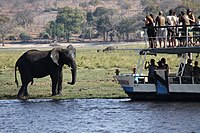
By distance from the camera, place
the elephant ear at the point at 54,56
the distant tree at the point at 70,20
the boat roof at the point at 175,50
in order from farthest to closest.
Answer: the distant tree at the point at 70,20, the elephant ear at the point at 54,56, the boat roof at the point at 175,50

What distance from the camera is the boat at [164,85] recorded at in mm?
26891

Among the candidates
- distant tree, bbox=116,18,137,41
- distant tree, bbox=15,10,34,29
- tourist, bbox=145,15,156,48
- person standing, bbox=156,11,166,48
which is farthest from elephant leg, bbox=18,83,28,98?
distant tree, bbox=15,10,34,29

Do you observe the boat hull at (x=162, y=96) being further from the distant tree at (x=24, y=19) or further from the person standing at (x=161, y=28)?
the distant tree at (x=24, y=19)

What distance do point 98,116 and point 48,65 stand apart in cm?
711

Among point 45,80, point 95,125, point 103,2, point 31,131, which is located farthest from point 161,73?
point 103,2

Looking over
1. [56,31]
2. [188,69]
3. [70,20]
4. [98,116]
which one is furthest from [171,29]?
[70,20]

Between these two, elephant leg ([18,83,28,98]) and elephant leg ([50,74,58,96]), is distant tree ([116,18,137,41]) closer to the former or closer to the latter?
elephant leg ([18,83,28,98])

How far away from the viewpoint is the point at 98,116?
2484 centimetres

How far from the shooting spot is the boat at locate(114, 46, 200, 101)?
26891 mm

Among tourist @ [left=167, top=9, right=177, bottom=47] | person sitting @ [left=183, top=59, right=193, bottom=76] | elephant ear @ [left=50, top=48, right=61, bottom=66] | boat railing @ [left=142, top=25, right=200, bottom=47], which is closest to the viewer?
boat railing @ [left=142, top=25, right=200, bottom=47]

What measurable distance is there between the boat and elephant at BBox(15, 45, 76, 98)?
3.45m

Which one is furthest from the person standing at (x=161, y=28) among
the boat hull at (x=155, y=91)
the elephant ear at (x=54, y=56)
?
the elephant ear at (x=54, y=56)

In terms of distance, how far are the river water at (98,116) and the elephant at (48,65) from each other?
5.29 ft

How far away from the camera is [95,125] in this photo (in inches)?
900
